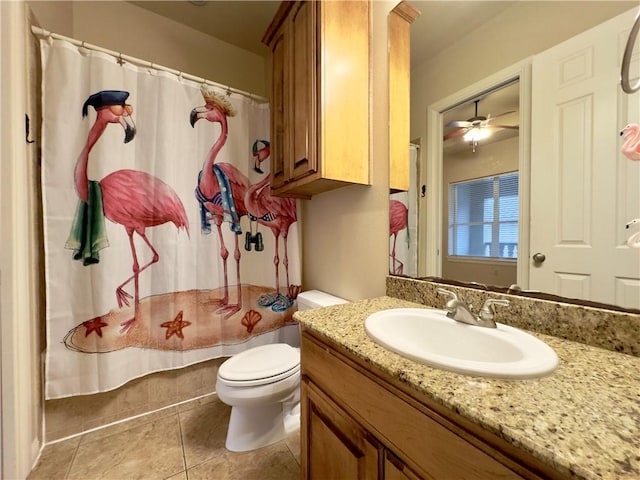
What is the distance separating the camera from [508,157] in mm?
763

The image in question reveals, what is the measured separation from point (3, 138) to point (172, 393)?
146 cm

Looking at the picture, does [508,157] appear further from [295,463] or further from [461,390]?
[295,463]

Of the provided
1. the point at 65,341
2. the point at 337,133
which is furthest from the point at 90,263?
the point at 337,133

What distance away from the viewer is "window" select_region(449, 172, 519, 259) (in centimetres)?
77

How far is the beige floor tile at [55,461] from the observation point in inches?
41.9

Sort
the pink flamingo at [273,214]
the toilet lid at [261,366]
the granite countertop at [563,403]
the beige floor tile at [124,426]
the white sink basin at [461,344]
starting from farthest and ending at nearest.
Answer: the pink flamingo at [273,214]
the beige floor tile at [124,426]
the toilet lid at [261,366]
the white sink basin at [461,344]
the granite countertop at [563,403]

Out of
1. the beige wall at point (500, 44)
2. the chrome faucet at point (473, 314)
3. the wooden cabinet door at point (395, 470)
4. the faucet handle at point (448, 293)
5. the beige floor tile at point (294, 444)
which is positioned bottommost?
the beige floor tile at point (294, 444)

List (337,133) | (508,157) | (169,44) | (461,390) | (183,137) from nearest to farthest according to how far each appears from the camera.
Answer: (461,390) → (508,157) → (337,133) → (183,137) → (169,44)

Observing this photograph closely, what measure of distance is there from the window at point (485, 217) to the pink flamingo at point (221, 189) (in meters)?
1.20

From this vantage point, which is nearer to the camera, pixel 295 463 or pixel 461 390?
pixel 461 390

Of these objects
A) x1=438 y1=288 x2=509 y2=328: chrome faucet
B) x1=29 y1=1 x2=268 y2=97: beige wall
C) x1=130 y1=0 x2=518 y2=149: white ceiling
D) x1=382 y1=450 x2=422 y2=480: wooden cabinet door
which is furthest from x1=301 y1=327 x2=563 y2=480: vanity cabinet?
x1=29 y1=1 x2=268 y2=97: beige wall

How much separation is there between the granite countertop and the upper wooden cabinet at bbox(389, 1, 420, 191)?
0.77 metres

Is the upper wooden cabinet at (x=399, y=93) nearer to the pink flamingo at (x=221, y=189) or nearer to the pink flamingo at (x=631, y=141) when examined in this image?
the pink flamingo at (x=631, y=141)

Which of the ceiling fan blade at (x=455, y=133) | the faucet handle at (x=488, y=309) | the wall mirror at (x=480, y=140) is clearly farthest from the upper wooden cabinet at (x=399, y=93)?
the faucet handle at (x=488, y=309)
